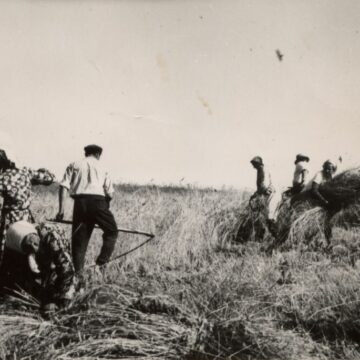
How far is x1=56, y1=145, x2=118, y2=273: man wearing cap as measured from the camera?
14.2 feet

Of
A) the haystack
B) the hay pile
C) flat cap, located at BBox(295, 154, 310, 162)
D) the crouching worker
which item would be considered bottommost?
the hay pile

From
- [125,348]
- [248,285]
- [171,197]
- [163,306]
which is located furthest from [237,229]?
[125,348]

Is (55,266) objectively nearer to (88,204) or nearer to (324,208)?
(88,204)

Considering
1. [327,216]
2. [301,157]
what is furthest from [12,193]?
[301,157]

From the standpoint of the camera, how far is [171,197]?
777 cm

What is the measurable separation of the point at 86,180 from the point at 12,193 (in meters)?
1.01

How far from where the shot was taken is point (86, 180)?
4.39 metres

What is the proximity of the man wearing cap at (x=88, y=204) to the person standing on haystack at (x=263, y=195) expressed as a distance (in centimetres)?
274

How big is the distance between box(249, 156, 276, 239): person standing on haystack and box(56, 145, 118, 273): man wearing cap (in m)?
2.74

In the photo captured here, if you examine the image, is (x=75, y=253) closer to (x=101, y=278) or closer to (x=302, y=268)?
(x=101, y=278)

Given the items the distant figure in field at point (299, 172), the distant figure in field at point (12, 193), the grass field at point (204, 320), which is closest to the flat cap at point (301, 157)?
the distant figure in field at point (299, 172)

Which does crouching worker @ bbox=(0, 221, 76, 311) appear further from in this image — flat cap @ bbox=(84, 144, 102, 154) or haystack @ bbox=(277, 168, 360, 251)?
haystack @ bbox=(277, 168, 360, 251)

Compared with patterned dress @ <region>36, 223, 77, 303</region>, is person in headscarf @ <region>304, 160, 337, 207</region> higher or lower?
higher

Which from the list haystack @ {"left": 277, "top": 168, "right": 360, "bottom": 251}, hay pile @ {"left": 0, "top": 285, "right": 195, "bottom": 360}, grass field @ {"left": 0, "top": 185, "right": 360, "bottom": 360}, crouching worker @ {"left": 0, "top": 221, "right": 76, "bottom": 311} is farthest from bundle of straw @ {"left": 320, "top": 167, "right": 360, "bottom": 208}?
crouching worker @ {"left": 0, "top": 221, "right": 76, "bottom": 311}
